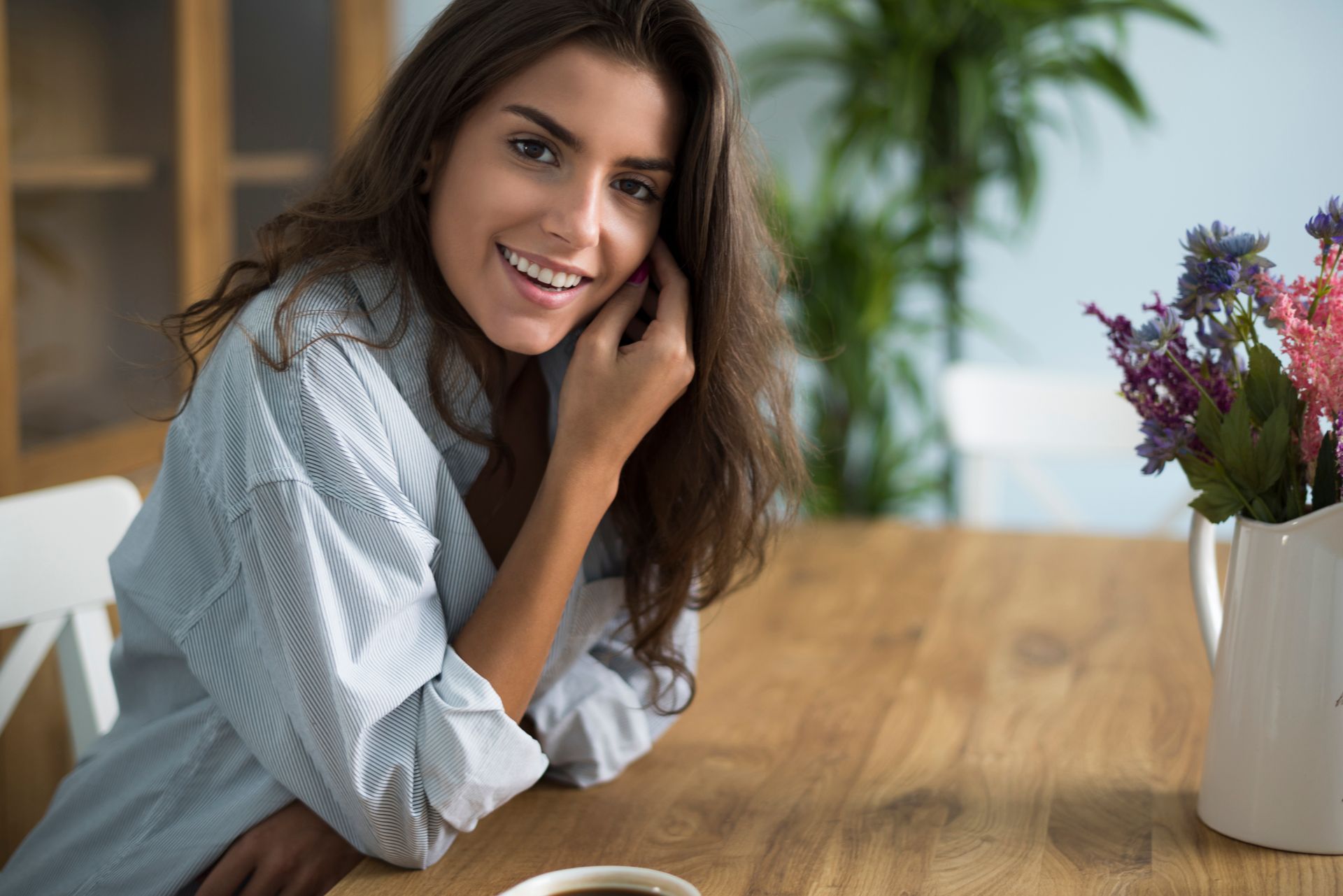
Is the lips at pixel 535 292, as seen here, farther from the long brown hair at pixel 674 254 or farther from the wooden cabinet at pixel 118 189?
the wooden cabinet at pixel 118 189

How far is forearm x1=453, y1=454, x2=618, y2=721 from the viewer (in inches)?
37.1

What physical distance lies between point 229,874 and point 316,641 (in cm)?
23

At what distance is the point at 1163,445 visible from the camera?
0.91m

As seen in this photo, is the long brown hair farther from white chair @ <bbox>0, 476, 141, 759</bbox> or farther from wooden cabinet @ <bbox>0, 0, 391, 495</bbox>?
wooden cabinet @ <bbox>0, 0, 391, 495</bbox>

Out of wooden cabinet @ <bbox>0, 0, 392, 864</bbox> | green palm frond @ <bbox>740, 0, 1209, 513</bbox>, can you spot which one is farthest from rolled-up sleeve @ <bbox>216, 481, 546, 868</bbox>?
green palm frond @ <bbox>740, 0, 1209, 513</bbox>

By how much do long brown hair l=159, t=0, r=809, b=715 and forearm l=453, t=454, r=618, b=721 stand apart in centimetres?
11

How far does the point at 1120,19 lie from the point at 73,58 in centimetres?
220

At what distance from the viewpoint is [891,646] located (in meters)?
1.38

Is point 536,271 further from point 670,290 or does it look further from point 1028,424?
point 1028,424

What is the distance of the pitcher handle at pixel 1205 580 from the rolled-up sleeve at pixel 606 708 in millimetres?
446

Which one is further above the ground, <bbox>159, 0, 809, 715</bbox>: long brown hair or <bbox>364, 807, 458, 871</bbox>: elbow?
<bbox>159, 0, 809, 715</bbox>: long brown hair

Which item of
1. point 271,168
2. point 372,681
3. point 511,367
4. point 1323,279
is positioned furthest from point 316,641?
point 271,168

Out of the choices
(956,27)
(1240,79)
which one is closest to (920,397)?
(956,27)

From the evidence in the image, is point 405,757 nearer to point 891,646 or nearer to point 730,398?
point 730,398
